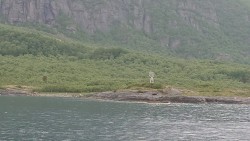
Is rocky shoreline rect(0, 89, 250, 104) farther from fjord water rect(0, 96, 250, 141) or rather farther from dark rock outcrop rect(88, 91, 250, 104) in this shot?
fjord water rect(0, 96, 250, 141)

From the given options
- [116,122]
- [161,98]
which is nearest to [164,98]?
[161,98]

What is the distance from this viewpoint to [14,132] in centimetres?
9531

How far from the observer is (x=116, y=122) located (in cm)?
11538

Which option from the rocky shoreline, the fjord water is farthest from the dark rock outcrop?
the fjord water

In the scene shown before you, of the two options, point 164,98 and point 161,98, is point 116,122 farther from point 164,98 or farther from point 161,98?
point 164,98

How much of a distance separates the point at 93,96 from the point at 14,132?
99.1 m

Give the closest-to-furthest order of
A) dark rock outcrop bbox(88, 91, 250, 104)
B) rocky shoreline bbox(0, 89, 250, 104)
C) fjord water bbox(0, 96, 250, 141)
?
fjord water bbox(0, 96, 250, 141), dark rock outcrop bbox(88, 91, 250, 104), rocky shoreline bbox(0, 89, 250, 104)

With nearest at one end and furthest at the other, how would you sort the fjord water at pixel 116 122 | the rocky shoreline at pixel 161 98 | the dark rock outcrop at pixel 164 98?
1. the fjord water at pixel 116 122
2. the dark rock outcrop at pixel 164 98
3. the rocky shoreline at pixel 161 98

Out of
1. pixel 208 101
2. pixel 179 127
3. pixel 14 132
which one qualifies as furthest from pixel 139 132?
pixel 208 101

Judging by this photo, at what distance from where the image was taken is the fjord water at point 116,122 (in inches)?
3745

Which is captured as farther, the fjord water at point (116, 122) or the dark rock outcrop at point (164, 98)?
the dark rock outcrop at point (164, 98)

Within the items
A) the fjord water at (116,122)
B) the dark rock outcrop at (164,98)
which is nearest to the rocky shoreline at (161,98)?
the dark rock outcrop at (164,98)

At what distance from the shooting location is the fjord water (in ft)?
312

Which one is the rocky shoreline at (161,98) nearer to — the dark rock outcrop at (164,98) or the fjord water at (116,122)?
the dark rock outcrop at (164,98)
